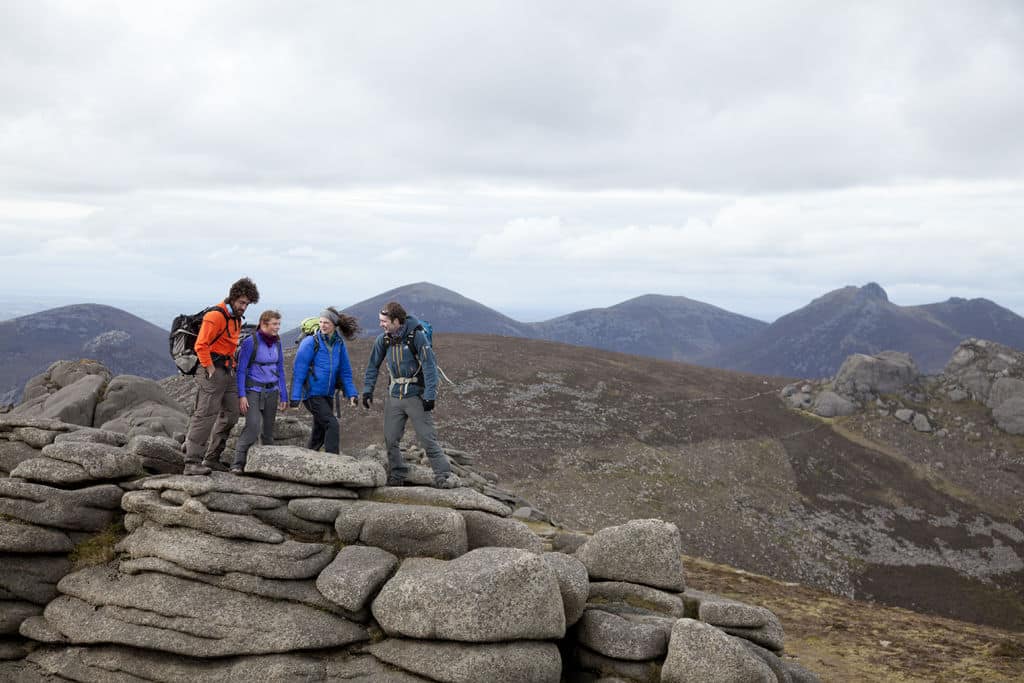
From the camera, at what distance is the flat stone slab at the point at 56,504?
17.8 m

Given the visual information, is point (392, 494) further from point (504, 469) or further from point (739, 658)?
point (504, 469)

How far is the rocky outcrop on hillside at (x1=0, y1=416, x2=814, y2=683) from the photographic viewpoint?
1570 centimetres

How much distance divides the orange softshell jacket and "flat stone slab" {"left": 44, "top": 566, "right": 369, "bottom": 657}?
231 inches

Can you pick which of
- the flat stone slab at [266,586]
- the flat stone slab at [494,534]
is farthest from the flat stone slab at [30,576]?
the flat stone slab at [494,534]

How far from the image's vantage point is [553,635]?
16422mm

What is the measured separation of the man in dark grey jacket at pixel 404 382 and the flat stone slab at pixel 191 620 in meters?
6.18

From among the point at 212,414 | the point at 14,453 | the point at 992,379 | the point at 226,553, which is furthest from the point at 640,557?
the point at 992,379

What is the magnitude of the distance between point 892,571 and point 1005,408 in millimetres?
36047

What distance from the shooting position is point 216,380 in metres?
19.1

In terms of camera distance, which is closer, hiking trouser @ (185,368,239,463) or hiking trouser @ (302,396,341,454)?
hiking trouser @ (185,368,239,463)

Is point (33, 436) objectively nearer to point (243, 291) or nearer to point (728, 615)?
point (243, 291)

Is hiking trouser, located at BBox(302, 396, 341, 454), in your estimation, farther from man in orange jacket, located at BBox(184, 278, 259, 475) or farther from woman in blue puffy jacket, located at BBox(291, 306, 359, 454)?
man in orange jacket, located at BBox(184, 278, 259, 475)

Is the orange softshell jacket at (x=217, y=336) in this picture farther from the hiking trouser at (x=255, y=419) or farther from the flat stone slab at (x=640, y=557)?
the flat stone slab at (x=640, y=557)

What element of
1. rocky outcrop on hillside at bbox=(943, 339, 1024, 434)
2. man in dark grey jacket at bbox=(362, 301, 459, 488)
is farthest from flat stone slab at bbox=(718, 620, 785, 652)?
rocky outcrop on hillside at bbox=(943, 339, 1024, 434)
